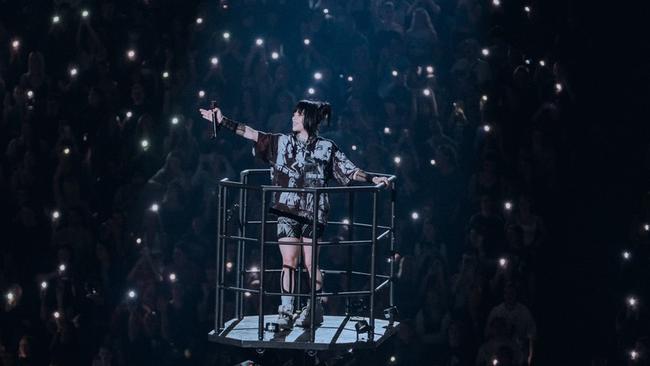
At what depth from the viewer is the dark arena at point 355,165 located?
7578mm

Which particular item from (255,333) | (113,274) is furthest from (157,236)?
(255,333)

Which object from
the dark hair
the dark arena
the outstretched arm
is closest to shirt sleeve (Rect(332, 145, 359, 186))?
the dark hair

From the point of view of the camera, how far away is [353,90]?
805 cm

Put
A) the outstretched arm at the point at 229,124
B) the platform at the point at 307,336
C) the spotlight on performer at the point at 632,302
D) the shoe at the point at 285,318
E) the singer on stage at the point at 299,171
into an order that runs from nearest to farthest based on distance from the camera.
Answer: the platform at the point at 307,336 → the shoe at the point at 285,318 → the singer on stage at the point at 299,171 → the outstretched arm at the point at 229,124 → the spotlight on performer at the point at 632,302

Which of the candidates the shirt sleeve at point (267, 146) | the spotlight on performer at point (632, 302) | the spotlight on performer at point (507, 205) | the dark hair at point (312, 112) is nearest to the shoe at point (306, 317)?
the shirt sleeve at point (267, 146)

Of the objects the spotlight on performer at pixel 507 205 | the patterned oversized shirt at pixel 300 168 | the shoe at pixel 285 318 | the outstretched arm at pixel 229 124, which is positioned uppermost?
the outstretched arm at pixel 229 124

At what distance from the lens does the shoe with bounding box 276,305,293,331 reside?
594 cm

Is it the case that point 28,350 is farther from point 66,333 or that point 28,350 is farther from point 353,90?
point 353,90

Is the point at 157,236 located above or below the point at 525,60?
below

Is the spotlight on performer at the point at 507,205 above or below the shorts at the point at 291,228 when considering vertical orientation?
above

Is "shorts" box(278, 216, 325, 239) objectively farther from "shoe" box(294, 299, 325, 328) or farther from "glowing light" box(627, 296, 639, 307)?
"glowing light" box(627, 296, 639, 307)

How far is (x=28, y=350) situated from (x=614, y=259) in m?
4.15

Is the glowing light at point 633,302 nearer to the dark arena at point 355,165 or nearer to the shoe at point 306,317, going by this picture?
the dark arena at point 355,165

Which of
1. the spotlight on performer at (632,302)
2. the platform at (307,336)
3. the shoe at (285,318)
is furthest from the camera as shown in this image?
the spotlight on performer at (632,302)
